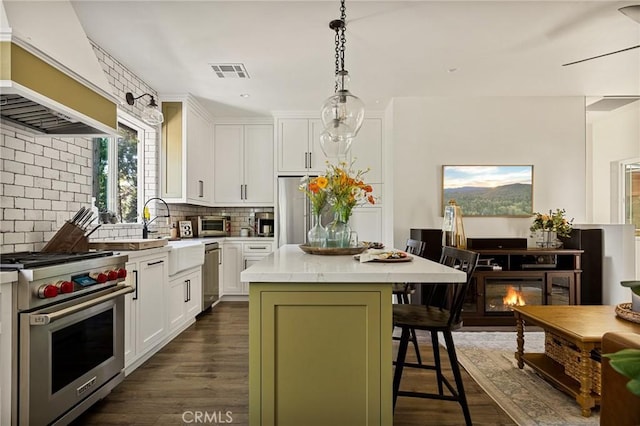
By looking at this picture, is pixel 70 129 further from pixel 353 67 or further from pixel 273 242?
pixel 273 242

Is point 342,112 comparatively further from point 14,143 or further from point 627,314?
point 627,314

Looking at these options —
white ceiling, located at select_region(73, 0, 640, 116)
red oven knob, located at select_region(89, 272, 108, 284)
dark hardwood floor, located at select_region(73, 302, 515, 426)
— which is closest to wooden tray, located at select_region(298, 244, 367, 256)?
dark hardwood floor, located at select_region(73, 302, 515, 426)

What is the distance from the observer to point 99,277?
212 cm

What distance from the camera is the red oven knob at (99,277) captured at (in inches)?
82.6

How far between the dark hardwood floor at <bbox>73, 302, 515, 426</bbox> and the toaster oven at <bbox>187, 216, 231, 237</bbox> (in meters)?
2.19

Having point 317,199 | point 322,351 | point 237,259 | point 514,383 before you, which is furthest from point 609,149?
point 322,351

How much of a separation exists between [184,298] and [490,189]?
3.71 metres

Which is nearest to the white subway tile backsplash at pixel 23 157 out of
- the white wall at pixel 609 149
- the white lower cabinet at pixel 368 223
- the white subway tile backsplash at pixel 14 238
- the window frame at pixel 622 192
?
the white subway tile backsplash at pixel 14 238

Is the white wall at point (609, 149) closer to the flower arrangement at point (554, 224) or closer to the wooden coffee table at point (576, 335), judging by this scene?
the flower arrangement at point (554, 224)

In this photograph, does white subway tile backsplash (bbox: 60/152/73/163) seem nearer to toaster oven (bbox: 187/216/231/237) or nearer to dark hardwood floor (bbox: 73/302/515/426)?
dark hardwood floor (bbox: 73/302/515/426)

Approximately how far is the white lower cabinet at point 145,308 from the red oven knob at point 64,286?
0.73m

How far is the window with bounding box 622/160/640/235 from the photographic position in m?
5.45

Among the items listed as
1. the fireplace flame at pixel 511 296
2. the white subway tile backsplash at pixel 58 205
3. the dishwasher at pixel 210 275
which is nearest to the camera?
the white subway tile backsplash at pixel 58 205

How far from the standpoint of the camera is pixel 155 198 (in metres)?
3.92
